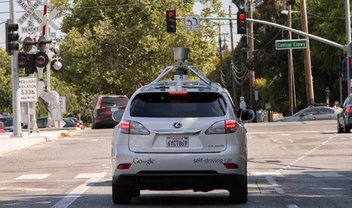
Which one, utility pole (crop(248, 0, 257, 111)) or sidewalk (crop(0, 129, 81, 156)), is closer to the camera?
sidewalk (crop(0, 129, 81, 156))

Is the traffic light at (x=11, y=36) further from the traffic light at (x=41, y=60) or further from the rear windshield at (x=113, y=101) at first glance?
the rear windshield at (x=113, y=101)

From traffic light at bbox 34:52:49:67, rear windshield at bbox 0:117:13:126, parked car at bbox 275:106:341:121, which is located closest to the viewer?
traffic light at bbox 34:52:49:67

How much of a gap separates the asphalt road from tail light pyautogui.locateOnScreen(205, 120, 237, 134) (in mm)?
1187

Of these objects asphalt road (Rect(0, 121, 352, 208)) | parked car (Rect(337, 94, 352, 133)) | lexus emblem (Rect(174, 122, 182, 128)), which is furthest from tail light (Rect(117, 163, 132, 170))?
parked car (Rect(337, 94, 352, 133))

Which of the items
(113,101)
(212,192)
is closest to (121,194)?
(212,192)

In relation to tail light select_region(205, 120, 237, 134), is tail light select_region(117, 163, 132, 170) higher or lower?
lower

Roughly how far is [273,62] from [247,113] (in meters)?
74.6

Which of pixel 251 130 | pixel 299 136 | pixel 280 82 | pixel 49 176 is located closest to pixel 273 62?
pixel 280 82

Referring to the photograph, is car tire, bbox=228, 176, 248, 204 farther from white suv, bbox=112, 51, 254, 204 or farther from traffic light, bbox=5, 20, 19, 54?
traffic light, bbox=5, 20, 19, 54

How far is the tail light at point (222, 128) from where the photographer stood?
586 inches

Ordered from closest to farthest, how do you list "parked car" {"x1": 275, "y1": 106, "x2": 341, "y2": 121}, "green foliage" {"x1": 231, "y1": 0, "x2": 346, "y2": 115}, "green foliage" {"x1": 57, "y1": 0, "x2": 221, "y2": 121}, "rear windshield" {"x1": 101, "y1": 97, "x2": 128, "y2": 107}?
1. "rear windshield" {"x1": 101, "y1": 97, "x2": 128, "y2": 107}
2. "parked car" {"x1": 275, "y1": 106, "x2": 341, "y2": 121}
3. "green foliage" {"x1": 231, "y1": 0, "x2": 346, "y2": 115}
4. "green foliage" {"x1": 57, "y1": 0, "x2": 221, "y2": 121}

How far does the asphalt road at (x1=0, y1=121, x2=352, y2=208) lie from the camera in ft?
53.3

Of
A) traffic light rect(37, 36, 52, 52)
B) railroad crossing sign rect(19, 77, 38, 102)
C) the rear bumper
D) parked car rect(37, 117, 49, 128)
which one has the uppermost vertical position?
traffic light rect(37, 36, 52, 52)

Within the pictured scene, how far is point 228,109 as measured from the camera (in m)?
15.2
